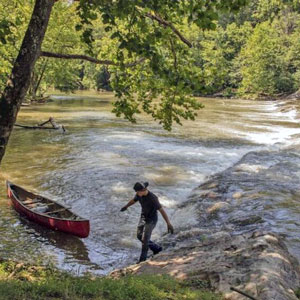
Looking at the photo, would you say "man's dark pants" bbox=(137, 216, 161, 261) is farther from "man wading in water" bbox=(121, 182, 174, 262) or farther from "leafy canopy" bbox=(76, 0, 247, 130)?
"leafy canopy" bbox=(76, 0, 247, 130)

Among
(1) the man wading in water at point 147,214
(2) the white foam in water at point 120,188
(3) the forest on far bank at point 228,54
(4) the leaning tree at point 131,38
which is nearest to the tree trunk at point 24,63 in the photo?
(4) the leaning tree at point 131,38

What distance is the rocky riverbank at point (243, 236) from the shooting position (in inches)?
231

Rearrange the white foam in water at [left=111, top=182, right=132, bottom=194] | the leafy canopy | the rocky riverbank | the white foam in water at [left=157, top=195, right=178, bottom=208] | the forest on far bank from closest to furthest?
the leafy canopy → the rocky riverbank → the white foam in water at [left=157, top=195, right=178, bottom=208] → the white foam in water at [left=111, top=182, right=132, bottom=194] → the forest on far bank

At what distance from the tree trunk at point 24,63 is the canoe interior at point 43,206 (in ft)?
16.9

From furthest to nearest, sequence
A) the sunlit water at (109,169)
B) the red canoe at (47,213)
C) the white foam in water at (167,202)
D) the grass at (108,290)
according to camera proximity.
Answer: the white foam in water at (167,202)
the red canoe at (47,213)
the sunlit water at (109,169)
the grass at (108,290)

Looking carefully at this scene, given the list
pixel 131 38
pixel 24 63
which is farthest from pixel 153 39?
pixel 24 63

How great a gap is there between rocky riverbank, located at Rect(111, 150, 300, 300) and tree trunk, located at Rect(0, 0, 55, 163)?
3804 millimetres

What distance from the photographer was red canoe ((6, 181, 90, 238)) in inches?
384

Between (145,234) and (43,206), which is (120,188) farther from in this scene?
(145,234)

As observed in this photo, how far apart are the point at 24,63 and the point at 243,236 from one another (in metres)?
5.84

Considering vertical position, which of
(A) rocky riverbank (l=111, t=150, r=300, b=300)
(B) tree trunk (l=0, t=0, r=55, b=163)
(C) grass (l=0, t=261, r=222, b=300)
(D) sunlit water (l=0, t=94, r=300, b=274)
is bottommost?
(D) sunlit water (l=0, t=94, r=300, b=274)

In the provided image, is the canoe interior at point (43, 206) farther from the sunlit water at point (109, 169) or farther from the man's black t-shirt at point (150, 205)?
the man's black t-shirt at point (150, 205)

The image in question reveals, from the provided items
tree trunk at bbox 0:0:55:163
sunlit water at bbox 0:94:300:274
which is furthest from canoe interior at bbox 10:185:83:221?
tree trunk at bbox 0:0:55:163

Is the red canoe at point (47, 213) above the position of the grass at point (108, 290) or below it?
below
